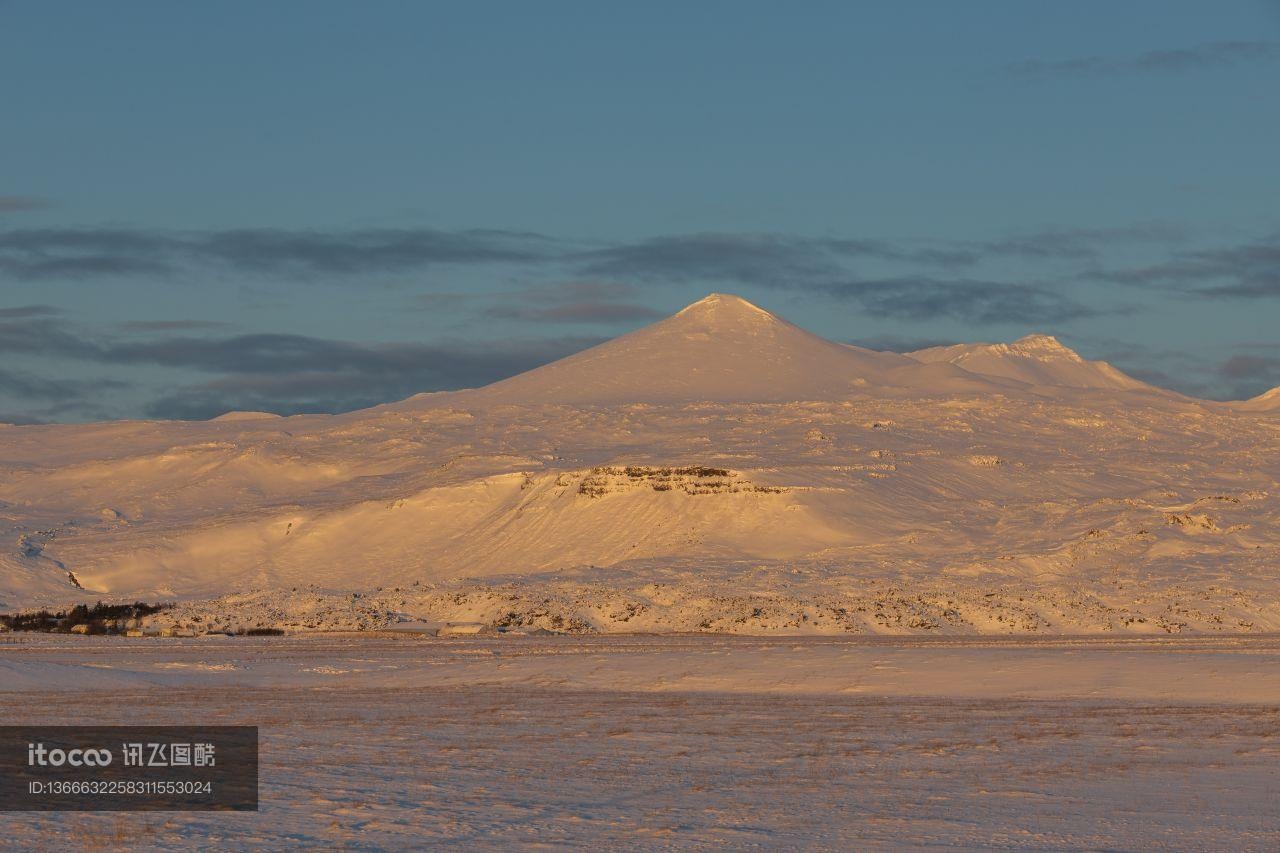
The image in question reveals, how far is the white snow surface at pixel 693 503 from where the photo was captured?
78625 mm

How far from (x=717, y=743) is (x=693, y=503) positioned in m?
79.6

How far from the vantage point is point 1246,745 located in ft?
92.9

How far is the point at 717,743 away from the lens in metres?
29.1

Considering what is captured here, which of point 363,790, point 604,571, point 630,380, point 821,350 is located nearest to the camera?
point 363,790

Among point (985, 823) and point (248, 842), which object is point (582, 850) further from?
point (985, 823)

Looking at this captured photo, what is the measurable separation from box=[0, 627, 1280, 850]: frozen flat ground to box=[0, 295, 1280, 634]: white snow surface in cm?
2582

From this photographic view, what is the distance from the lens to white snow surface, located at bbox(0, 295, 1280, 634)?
258ft

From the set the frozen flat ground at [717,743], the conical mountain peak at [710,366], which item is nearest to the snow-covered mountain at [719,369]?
the conical mountain peak at [710,366]

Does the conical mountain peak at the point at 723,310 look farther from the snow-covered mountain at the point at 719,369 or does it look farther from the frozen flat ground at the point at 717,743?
the frozen flat ground at the point at 717,743

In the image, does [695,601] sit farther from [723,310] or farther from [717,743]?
[723,310]

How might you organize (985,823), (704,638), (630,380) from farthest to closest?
(630,380), (704,638), (985,823)

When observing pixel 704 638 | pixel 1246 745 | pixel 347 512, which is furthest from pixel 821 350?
pixel 1246 745

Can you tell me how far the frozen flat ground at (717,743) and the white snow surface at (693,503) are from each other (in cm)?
2582

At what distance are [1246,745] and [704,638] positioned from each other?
37075 millimetres
